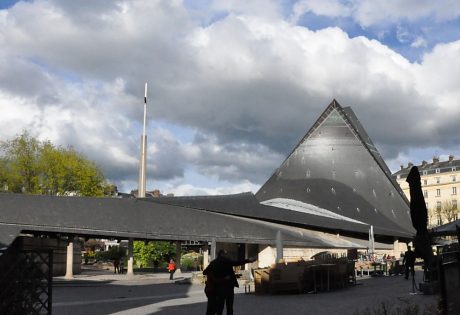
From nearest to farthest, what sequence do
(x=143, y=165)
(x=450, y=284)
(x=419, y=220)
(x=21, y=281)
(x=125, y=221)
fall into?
(x=450, y=284) < (x=21, y=281) < (x=419, y=220) < (x=125, y=221) < (x=143, y=165)

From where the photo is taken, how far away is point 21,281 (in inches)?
374

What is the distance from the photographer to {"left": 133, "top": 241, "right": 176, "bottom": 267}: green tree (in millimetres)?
49188

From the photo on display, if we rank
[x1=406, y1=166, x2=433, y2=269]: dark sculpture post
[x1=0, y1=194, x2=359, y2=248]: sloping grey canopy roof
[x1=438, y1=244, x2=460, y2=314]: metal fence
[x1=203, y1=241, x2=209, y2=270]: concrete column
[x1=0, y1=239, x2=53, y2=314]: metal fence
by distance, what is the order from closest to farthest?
[x1=438, y1=244, x2=460, y2=314]: metal fence
[x1=0, y1=239, x2=53, y2=314]: metal fence
[x1=406, y1=166, x2=433, y2=269]: dark sculpture post
[x1=0, y1=194, x2=359, y2=248]: sloping grey canopy roof
[x1=203, y1=241, x2=209, y2=270]: concrete column

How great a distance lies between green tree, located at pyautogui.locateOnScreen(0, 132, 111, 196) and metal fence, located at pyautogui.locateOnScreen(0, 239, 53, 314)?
46.9 m

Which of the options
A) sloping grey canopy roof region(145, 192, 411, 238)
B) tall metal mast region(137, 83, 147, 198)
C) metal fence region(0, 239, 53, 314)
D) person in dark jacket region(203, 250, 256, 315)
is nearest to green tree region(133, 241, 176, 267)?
tall metal mast region(137, 83, 147, 198)

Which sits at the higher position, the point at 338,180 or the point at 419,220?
the point at 338,180

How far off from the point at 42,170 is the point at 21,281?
4835 cm

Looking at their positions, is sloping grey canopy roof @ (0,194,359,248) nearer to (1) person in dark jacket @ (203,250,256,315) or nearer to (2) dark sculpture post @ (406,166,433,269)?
(1) person in dark jacket @ (203,250,256,315)

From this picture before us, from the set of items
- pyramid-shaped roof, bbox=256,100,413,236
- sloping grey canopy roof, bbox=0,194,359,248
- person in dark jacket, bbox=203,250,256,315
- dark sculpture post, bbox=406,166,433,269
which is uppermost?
pyramid-shaped roof, bbox=256,100,413,236

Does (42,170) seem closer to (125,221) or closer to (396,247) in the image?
(125,221)

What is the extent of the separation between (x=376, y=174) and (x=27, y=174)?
124 feet

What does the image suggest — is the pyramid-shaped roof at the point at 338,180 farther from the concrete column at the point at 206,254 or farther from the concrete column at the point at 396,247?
the concrete column at the point at 206,254

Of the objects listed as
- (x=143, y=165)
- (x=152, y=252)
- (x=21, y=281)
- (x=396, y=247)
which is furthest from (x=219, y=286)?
(x=396, y=247)

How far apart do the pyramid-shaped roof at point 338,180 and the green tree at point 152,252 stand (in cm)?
1103
